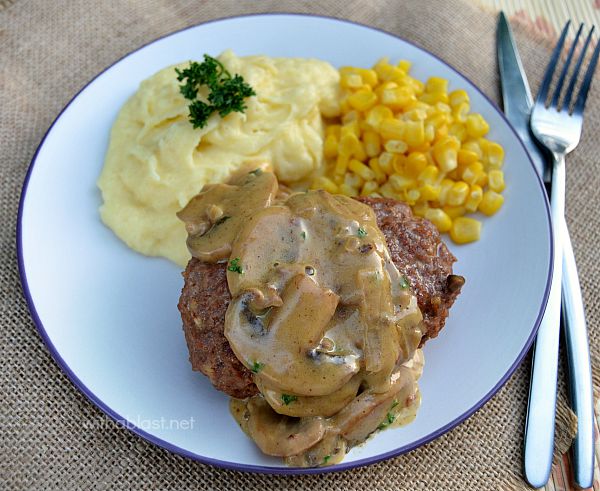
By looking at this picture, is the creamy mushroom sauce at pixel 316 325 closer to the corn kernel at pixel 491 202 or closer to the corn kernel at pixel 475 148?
the corn kernel at pixel 491 202

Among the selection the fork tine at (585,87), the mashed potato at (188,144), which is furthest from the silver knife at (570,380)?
A: the mashed potato at (188,144)

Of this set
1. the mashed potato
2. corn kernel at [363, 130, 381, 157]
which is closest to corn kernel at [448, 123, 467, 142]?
corn kernel at [363, 130, 381, 157]

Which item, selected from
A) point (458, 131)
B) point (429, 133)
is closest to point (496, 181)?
point (458, 131)

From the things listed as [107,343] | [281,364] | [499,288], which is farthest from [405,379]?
[107,343]

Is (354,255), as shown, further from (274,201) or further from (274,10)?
(274,10)

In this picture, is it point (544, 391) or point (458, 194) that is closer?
point (544, 391)

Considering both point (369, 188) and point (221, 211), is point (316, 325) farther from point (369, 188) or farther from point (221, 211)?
→ point (369, 188)

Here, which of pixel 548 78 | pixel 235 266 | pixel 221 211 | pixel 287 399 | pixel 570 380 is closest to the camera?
pixel 287 399
